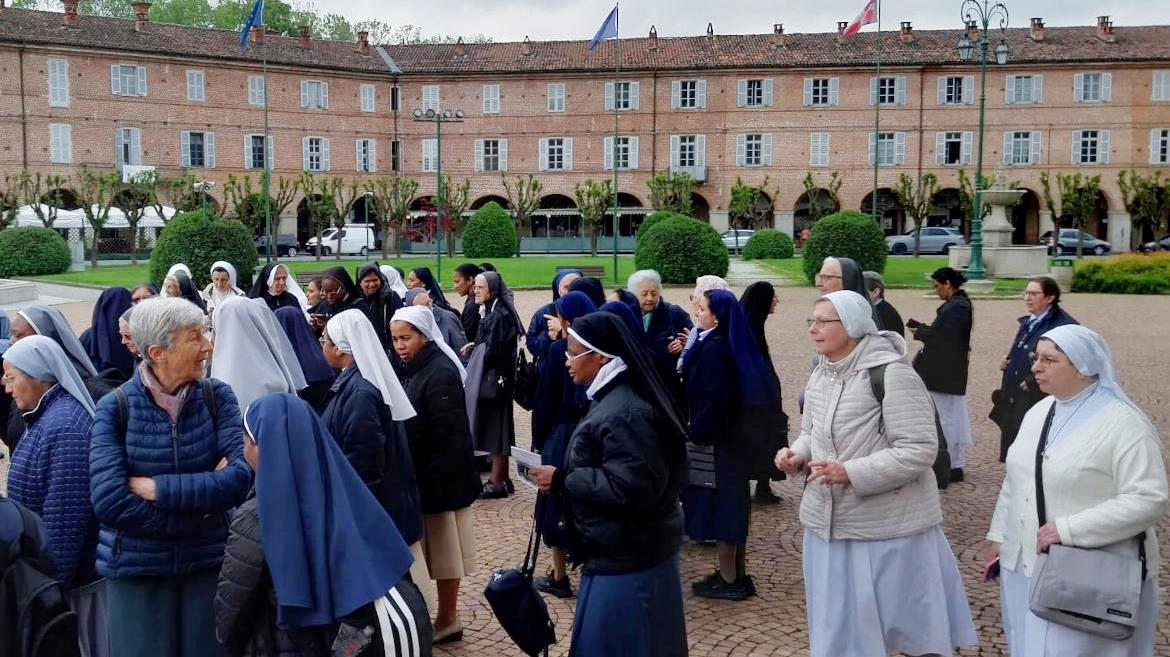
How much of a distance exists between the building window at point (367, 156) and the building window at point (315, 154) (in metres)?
1.72

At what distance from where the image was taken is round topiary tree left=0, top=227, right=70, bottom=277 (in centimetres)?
3525

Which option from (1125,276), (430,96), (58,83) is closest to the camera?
(1125,276)

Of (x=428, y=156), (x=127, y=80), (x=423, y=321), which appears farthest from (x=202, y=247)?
(x=428, y=156)

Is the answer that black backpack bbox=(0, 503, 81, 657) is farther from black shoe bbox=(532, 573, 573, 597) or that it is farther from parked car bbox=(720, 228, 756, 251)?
parked car bbox=(720, 228, 756, 251)

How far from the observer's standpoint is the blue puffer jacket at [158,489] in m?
3.81

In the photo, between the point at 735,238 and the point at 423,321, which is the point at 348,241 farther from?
the point at 423,321

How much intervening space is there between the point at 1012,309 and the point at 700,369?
20.6 m

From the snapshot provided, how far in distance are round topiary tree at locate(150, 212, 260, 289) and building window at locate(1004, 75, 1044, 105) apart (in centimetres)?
3857

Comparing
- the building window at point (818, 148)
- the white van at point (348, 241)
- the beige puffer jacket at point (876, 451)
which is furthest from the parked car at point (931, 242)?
the beige puffer jacket at point (876, 451)

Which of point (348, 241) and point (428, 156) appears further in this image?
point (428, 156)

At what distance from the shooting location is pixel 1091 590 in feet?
12.7

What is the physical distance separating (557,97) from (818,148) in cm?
1341

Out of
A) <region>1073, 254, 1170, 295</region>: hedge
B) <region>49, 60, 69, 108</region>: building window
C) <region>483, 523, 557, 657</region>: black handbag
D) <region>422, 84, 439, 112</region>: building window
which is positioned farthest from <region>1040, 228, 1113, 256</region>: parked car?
<region>483, 523, 557, 657</region>: black handbag

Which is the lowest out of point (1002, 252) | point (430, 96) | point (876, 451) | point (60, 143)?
point (876, 451)
